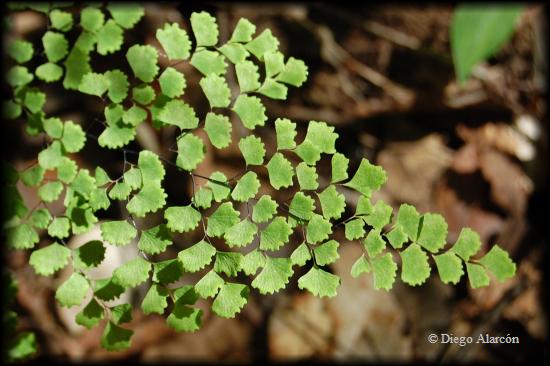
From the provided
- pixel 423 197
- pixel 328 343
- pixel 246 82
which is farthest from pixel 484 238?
pixel 246 82

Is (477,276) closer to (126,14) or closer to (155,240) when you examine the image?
(155,240)

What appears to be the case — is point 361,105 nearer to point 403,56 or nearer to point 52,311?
point 403,56

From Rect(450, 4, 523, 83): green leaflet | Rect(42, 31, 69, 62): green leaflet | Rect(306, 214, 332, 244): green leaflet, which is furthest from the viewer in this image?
Rect(42, 31, 69, 62): green leaflet

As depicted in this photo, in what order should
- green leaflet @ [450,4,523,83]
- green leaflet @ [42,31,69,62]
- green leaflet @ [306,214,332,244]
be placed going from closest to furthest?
1. green leaflet @ [450,4,523,83]
2. green leaflet @ [306,214,332,244]
3. green leaflet @ [42,31,69,62]

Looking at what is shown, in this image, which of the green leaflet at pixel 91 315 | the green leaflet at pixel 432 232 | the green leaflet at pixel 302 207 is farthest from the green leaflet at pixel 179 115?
the green leaflet at pixel 432 232

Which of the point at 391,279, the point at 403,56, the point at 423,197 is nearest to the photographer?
the point at 391,279

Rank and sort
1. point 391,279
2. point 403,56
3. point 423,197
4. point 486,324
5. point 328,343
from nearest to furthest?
point 391,279, point 486,324, point 328,343, point 423,197, point 403,56

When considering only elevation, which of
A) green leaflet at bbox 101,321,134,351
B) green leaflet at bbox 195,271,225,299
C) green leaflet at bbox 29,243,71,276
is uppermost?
green leaflet at bbox 195,271,225,299

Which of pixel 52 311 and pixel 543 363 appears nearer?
pixel 543 363

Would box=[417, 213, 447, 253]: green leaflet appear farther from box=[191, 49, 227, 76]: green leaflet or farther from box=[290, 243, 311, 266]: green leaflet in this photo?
box=[191, 49, 227, 76]: green leaflet

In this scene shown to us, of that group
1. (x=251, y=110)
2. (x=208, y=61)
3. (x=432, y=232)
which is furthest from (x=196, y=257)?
(x=432, y=232)

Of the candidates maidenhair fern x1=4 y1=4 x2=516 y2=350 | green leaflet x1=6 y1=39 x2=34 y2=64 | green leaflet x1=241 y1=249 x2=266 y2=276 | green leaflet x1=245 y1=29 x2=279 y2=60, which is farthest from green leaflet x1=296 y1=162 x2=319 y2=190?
green leaflet x1=6 y1=39 x2=34 y2=64
